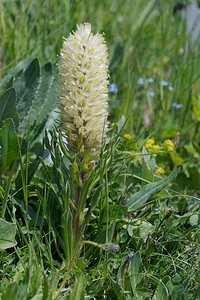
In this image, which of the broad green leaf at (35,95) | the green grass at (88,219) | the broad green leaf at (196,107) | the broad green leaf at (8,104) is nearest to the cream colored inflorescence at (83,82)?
the green grass at (88,219)

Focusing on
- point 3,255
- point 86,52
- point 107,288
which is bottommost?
point 107,288

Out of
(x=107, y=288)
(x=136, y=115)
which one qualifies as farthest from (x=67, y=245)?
(x=136, y=115)

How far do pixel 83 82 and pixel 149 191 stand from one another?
24.9 inches

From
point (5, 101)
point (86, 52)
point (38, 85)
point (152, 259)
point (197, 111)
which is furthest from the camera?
point (197, 111)

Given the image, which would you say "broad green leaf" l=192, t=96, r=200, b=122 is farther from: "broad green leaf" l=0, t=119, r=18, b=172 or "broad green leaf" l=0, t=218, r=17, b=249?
"broad green leaf" l=0, t=218, r=17, b=249

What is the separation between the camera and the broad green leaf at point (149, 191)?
65.1 inches

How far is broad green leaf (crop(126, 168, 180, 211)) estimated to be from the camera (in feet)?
5.42

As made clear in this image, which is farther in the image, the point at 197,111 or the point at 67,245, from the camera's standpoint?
the point at 197,111

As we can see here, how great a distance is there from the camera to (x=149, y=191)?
1.69 metres

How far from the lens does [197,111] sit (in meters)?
2.81

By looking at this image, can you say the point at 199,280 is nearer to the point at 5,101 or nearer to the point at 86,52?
the point at 86,52

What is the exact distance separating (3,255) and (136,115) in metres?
1.77

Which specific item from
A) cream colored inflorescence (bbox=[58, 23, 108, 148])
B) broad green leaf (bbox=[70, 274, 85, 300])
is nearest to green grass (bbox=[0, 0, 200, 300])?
broad green leaf (bbox=[70, 274, 85, 300])

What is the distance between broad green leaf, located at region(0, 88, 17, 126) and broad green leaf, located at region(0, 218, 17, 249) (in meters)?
0.70
